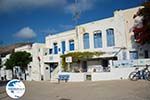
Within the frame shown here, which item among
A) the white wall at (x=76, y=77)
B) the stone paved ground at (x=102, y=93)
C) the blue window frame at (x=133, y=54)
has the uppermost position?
the blue window frame at (x=133, y=54)

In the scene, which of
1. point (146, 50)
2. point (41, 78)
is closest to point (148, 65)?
point (146, 50)

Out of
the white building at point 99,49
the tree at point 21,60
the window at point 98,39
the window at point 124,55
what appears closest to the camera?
the white building at point 99,49

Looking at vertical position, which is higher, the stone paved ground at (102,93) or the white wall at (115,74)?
the white wall at (115,74)

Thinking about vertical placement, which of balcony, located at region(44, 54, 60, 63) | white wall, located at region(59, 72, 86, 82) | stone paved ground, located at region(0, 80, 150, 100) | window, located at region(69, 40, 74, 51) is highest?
window, located at region(69, 40, 74, 51)

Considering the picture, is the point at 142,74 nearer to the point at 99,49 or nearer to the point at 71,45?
the point at 99,49

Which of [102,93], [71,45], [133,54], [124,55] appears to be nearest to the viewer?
[102,93]

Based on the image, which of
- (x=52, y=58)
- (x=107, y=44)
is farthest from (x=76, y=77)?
(x=52, y=58)

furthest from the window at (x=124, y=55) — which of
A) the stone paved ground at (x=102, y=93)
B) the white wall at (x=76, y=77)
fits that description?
the stone paved ground at (x=102, y=93)

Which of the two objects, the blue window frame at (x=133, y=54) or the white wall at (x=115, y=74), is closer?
the white wall at (x=115, y=74)

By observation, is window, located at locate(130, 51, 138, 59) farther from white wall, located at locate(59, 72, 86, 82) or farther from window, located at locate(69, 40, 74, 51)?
window, located at locate(69, 40, 74, 51)

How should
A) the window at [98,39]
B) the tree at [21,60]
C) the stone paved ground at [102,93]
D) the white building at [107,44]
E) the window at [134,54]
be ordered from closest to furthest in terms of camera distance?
the stone paved ground at [102,93] < the white building at [107,44] < the window at [134,54] < the window at [98,39] < the tree at [21,60]

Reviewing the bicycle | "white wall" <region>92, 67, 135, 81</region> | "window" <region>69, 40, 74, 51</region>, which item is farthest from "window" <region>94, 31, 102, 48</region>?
the bicycle

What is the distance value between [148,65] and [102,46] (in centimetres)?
1008

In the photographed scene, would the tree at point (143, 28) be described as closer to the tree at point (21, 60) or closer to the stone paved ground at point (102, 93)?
the stone paved ground at point (102, 93)
